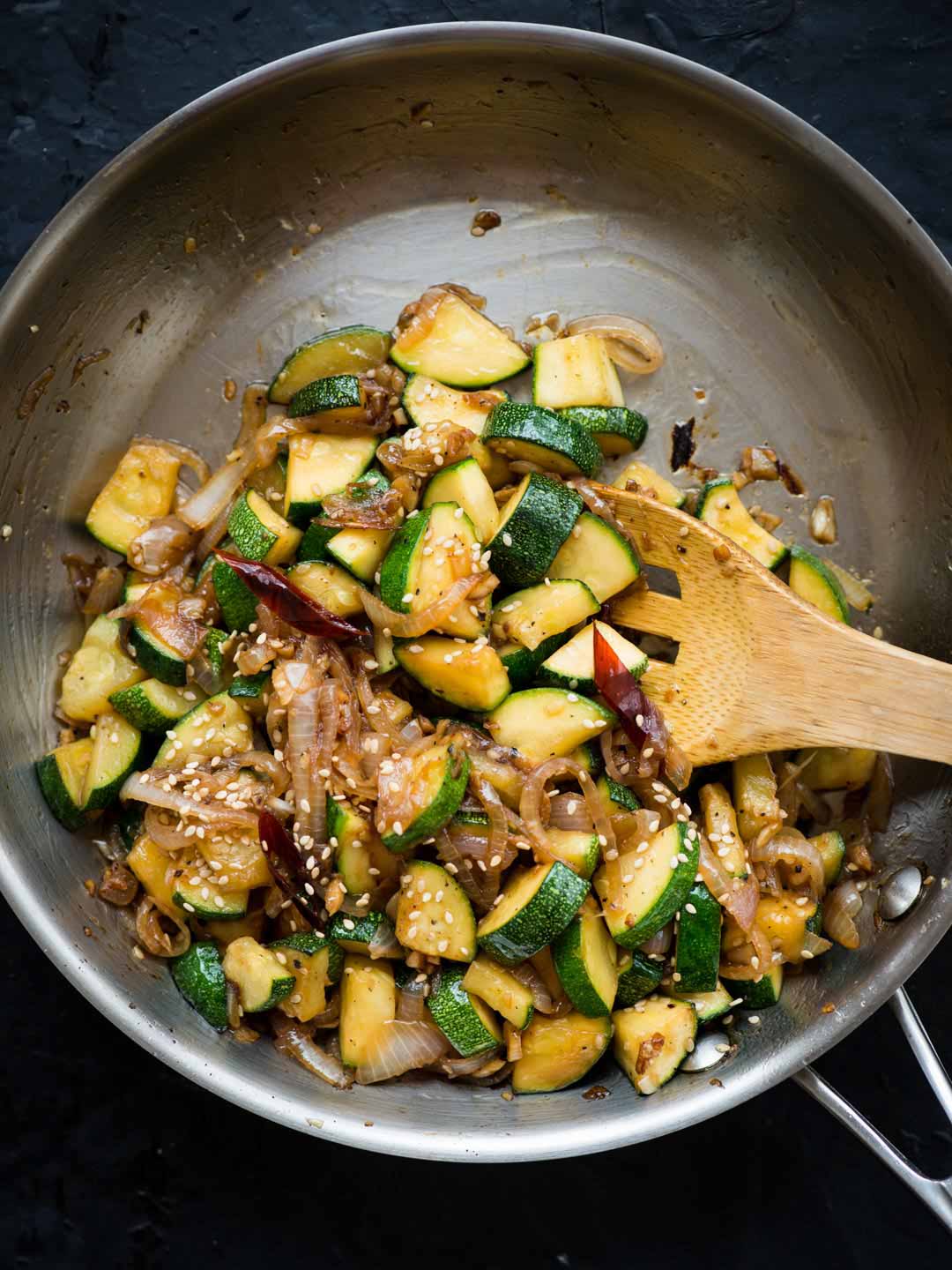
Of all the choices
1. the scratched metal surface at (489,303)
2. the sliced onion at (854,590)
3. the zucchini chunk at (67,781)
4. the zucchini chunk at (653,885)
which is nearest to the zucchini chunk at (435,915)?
the zucchini chunk at (653,885)

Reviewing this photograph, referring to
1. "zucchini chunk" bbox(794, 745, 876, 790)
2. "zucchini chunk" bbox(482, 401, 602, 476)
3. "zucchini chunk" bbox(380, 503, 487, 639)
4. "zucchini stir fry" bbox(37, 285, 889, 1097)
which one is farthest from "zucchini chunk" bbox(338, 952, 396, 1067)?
"zucchini chunk" bbox(482, 401, 602, 476)

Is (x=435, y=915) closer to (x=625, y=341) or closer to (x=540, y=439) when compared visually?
(x=540, y=439)

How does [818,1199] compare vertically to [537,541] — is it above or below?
below

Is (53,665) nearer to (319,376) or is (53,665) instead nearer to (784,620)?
(319,376)

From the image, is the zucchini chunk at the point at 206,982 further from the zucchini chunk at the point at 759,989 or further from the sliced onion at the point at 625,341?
the sliced onion at the point at 625,341

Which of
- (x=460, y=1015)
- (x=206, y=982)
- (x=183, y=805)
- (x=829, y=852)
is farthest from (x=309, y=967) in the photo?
(x=829, y=852)

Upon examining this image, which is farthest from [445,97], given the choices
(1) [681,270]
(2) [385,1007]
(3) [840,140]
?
(2) [385,1007]
